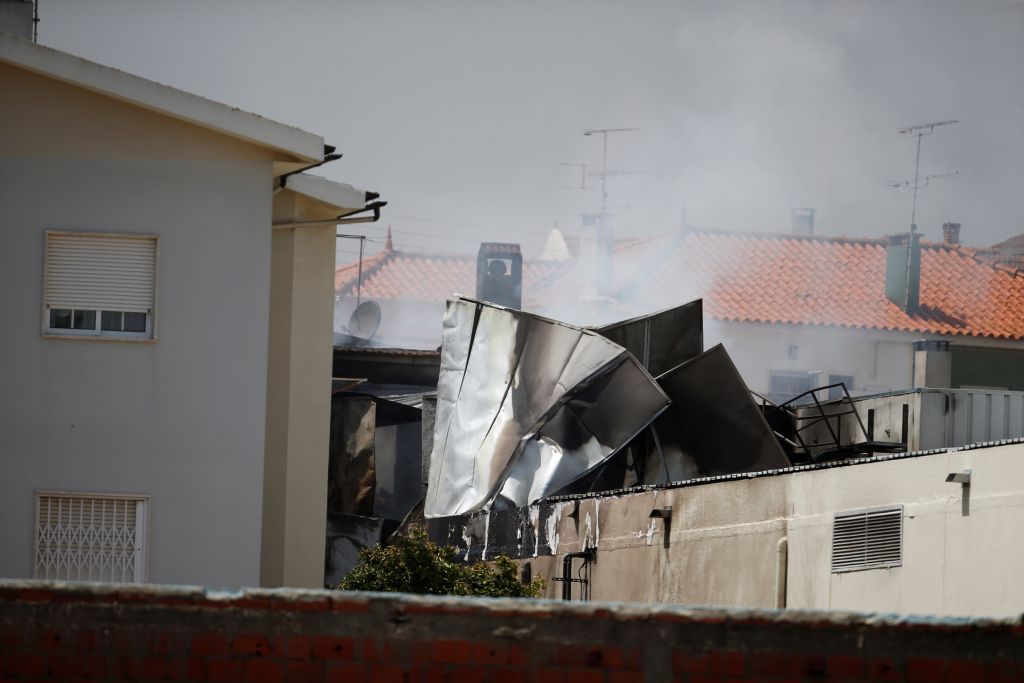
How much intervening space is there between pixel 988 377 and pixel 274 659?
38.4 meters

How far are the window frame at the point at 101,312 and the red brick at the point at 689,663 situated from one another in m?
9.37

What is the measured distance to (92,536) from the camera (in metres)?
14.5

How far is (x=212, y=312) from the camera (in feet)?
48.8

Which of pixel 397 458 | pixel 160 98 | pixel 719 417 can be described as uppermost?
pixel 160 98

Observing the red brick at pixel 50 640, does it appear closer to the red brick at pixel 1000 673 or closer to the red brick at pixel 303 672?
the red brick at pixel 303 672

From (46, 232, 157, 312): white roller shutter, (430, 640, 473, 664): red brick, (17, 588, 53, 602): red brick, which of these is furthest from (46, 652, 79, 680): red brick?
(46, 232, 157, 312): white roller shutter

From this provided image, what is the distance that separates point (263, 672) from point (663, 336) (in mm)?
16846

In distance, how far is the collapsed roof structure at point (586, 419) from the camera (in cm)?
2103

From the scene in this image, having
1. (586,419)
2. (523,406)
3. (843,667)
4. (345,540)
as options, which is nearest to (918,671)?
(843,667)

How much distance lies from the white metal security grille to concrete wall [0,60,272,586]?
13 centimetres

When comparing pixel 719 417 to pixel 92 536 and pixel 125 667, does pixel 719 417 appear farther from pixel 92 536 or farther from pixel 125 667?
pixel 125 667

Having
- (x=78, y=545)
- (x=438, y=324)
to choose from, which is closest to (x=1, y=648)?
(x=78, y=545)

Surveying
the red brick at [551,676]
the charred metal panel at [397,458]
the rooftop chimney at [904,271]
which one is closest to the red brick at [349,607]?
the red brick at [551,676]

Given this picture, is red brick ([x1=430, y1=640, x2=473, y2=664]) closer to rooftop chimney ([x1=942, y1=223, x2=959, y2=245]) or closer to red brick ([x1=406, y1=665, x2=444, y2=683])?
red brick ([x1=406, y1=665, x2=444, y2=683])
